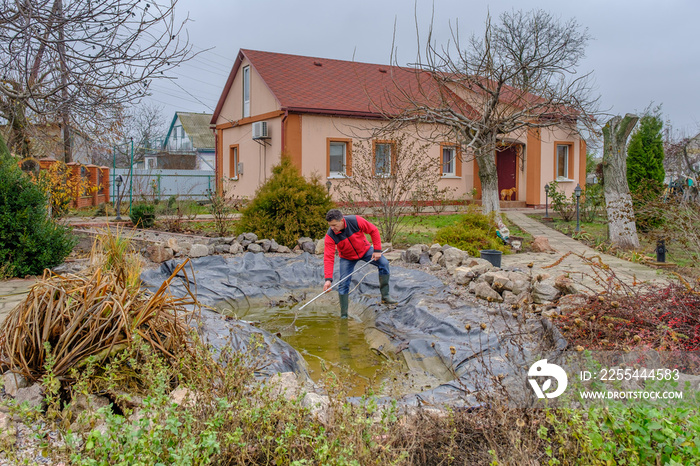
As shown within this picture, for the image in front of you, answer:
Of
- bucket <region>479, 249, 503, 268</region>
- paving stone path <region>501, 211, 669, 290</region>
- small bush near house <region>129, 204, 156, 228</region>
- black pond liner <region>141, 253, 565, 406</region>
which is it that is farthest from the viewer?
small bush near house <region>129, 204, 156, 228</region>

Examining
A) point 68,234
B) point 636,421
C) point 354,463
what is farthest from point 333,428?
point 68,234

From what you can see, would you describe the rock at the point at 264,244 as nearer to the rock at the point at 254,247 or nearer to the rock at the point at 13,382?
the rock at the point at 254,247

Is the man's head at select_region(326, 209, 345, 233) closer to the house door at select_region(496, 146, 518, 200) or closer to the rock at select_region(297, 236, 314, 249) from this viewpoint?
the rock at select_region(297, 236, 314, 249)

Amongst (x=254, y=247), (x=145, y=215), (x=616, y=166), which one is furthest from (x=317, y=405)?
(x=145, y=215)

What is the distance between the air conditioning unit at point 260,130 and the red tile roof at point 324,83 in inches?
44.2

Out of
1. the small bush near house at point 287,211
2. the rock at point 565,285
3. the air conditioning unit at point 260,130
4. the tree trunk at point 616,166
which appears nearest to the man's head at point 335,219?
the rock at point 565,285

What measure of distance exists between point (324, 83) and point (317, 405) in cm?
1817

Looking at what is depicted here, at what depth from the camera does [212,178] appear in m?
27.2

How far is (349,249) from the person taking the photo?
691 centimetres

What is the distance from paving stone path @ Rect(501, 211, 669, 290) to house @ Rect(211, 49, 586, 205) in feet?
19.4

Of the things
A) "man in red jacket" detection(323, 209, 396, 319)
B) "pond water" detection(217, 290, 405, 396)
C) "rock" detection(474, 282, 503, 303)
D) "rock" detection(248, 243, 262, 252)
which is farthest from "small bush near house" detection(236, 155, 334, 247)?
"rock" detection(474, 282, 503, 303)

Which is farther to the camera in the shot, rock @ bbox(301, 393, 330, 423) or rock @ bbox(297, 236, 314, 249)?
rock @ bbox(297, 236, 314, 249)

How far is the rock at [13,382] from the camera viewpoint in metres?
3.32

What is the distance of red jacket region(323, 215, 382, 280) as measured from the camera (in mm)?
6660
